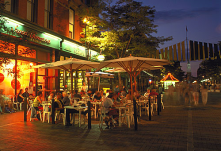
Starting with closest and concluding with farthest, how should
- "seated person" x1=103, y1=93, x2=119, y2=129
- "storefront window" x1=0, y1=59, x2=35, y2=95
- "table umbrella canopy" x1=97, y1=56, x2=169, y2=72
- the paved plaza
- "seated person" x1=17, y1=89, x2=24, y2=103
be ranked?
the paved plaza
"seated person" x1=103, y1=93, x2=119, y2=129
"table umbrella canopy" x1=97, y1=56, x2=169, y2=72
"storefront window" x1=0, y1=59, x2=35, y2=95
"seated person" x1=17, y1=89, x2=24, y2=103

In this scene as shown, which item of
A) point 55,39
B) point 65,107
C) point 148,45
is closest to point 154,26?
point 148,45

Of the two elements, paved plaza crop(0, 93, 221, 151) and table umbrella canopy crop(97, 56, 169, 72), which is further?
table umbrella canopy crop(97, 56, 169, 72)

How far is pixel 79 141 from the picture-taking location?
6.52 metres

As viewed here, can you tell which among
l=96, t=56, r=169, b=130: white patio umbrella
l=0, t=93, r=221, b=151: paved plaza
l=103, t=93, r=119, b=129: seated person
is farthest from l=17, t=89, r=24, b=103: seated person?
l=103, t=93, r=119, b=129: seated person

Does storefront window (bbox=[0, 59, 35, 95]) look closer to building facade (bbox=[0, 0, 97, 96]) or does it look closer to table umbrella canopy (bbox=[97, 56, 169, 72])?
building facade (bbox=[0, 0, 97, 96])

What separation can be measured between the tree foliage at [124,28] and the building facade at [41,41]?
1916mm

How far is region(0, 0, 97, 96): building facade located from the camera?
13.8m

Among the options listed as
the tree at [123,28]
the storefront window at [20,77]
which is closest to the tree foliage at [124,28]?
the tree at [123,28]

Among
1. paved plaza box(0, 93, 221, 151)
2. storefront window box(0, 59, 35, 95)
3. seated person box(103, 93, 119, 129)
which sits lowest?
paved plaza box(0, 93, 221, 151)

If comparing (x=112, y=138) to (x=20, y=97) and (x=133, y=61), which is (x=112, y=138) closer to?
(x=133, y=61)

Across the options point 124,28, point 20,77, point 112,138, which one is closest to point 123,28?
point 124,28

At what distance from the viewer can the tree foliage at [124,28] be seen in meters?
17.9

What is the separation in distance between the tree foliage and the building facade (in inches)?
75.4

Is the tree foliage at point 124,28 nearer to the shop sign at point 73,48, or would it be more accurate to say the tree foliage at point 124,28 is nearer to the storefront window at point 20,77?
the shop sign at point 73,48
